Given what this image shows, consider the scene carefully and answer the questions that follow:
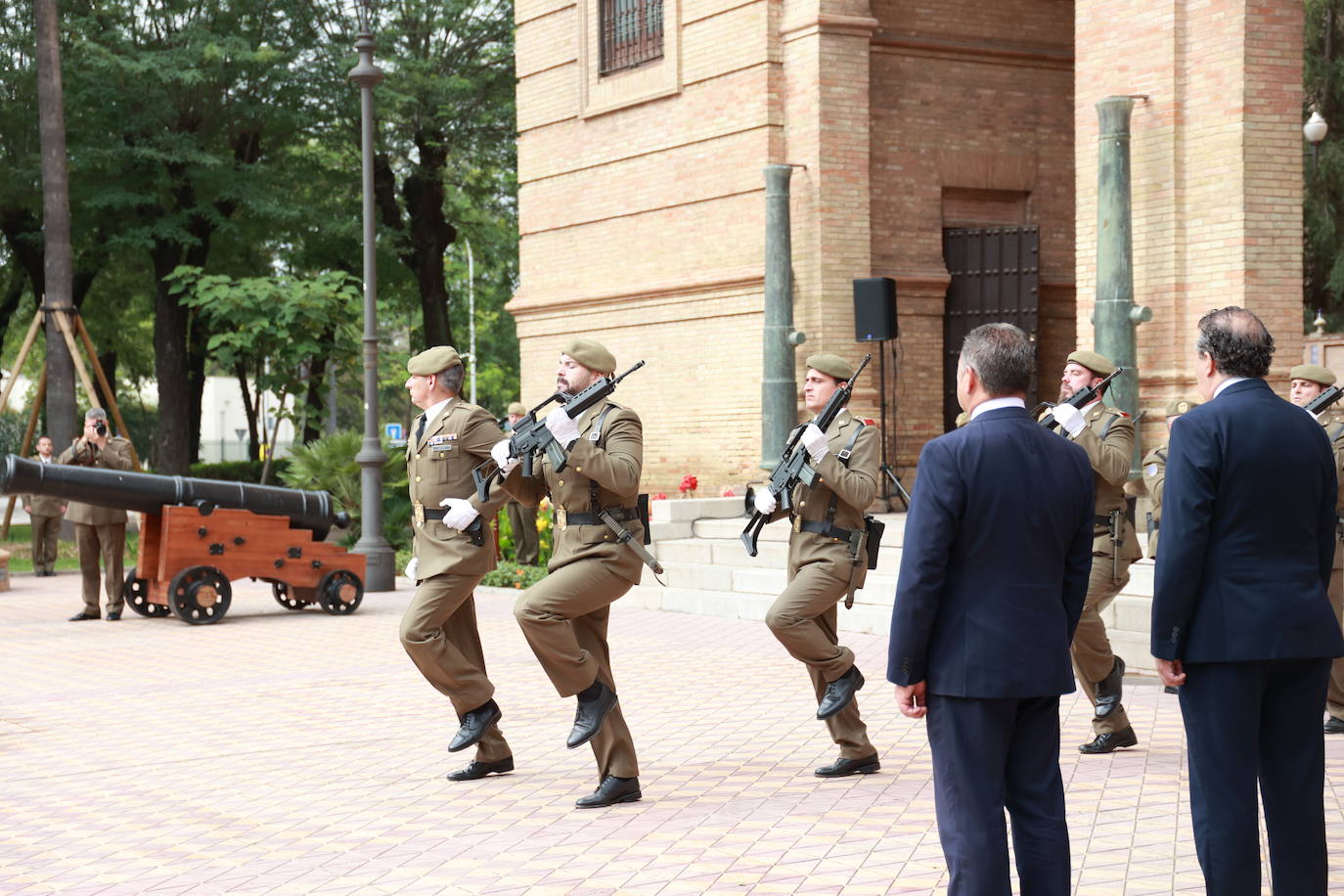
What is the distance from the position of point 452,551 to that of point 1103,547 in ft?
11.2

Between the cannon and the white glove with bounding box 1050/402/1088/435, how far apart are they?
9.57m

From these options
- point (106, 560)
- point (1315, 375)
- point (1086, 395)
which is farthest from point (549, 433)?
point (106, 560)

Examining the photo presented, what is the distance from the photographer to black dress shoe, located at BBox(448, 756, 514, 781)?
8016mm

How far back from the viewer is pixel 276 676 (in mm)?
11906

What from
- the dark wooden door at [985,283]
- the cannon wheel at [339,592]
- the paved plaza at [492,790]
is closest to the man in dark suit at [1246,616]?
the paved plaza at [492,790]

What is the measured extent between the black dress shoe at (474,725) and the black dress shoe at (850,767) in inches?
64.1

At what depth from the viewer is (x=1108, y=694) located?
8414 millimetres

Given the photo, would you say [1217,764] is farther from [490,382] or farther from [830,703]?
[490,382]

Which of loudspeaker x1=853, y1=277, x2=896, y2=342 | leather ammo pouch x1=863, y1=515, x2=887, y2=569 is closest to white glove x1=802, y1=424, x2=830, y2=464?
leather ammo pouch x1=863, y1=515, x2=887, y2=569

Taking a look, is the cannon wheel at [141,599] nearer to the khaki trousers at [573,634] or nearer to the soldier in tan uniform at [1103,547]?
the khaki trousers at [573,634]

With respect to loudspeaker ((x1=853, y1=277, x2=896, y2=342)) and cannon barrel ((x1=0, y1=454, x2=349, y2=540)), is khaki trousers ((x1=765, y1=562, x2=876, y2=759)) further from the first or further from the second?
loudspeaker ((x1=853, y1=277, x2=896, y2=342))

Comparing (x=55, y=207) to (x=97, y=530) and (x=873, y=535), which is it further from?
(x=873, y=535)

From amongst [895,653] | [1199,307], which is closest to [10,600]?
[1199,307]

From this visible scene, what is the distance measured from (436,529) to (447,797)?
134cm
